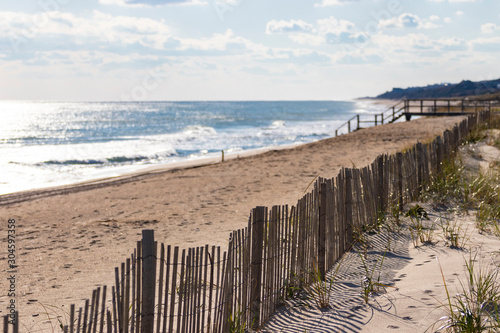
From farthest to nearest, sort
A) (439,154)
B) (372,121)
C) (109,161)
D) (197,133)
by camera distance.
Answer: (197,133) < (372,121) < (109,161) < (439,154)

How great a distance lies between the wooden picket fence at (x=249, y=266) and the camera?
10.5 ft

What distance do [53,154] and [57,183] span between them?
1334 centimetres

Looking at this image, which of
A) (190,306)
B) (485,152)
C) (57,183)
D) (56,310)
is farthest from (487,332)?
(57,183)

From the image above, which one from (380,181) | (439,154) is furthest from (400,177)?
(439,154)

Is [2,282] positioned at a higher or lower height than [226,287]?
lower

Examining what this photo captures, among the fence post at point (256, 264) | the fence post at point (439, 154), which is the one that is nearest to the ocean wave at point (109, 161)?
the fence post at point (439, 154)

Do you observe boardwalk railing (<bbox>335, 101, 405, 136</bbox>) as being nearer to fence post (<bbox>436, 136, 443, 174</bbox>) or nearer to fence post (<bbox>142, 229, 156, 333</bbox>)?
fence post (<bbox>436, 136, 443, 174</bbox>)

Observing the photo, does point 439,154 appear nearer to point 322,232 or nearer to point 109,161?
point 322,232

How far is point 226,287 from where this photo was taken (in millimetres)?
3818

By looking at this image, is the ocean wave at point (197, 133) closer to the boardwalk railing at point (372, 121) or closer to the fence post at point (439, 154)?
the boardwalk railing at point (372, 121)

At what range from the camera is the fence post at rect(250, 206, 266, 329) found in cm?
412

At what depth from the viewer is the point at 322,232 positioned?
516 cm

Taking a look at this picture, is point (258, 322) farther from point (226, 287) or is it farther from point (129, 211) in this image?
point (129, 211)

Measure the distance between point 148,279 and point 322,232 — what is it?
2.43 meters
